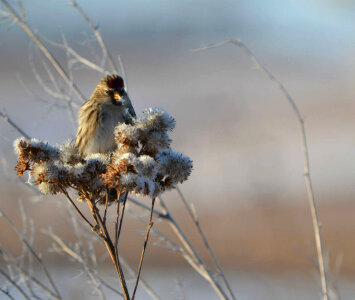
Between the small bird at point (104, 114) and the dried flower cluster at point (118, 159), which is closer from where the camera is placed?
the dried flower cluster at point (118, 159)

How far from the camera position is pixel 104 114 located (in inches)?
99.1

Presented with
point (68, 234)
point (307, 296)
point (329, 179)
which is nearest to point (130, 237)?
point (68, 234)

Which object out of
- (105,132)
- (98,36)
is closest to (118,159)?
(105,132)

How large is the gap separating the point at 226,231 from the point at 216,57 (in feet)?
35.5

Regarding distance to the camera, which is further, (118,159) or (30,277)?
(30,277)

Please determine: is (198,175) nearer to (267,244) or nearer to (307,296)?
(267,244)

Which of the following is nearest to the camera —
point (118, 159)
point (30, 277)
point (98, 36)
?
point (118, 159)

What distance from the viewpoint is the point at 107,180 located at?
5.10 feet

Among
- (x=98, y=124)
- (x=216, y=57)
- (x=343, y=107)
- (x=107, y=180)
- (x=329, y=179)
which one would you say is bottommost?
(x=107, y=180)

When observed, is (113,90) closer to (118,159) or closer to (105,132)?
(105,132)

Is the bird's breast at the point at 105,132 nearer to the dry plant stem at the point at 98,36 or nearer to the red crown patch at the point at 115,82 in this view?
the red crown patch at the point at 115,82

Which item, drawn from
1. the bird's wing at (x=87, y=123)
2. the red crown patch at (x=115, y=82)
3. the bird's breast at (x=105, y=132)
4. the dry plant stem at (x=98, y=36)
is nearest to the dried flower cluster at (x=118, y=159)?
the bird's breast at (x=105, y=132)

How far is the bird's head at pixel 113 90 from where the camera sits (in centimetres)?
249

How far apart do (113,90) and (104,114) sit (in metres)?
0.11
